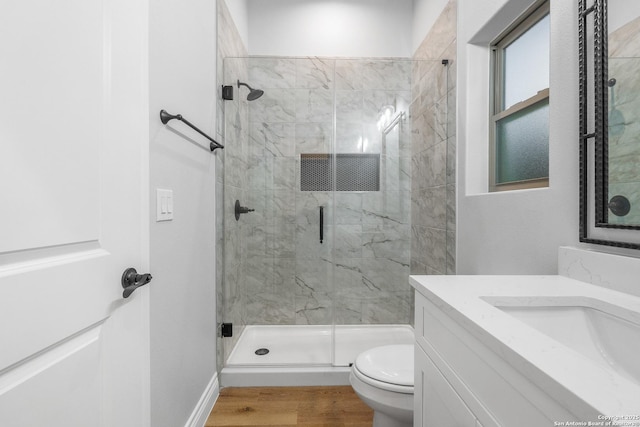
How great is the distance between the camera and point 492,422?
554 mm

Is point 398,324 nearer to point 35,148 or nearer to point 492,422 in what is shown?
point 492,422

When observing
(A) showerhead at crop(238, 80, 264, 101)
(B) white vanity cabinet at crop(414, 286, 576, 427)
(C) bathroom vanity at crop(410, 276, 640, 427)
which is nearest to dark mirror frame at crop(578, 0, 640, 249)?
(C) bathroom vanity at crop(410, 276, 640, 427)

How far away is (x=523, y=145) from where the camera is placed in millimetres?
1412

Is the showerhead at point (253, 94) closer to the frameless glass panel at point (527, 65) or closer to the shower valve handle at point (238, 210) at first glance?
the shower valve handle at point (238, 210)

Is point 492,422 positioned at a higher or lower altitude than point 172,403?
higher

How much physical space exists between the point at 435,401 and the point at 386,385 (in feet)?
1.59

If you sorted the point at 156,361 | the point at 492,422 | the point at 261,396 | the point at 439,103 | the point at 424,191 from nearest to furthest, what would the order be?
the point at 492,422, the point at 156,361, the point at 261,396, the point at 439,103, the point at 424,191

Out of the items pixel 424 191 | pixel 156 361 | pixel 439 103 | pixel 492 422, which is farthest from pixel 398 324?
pixel 492 422

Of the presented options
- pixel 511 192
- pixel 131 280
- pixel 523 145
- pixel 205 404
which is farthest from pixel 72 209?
pixel 523 145

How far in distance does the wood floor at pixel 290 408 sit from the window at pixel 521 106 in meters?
1.41

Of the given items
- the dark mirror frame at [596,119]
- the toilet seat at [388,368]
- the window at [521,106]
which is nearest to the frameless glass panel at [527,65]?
the window at [521,106]

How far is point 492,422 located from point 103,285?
882 millimetres

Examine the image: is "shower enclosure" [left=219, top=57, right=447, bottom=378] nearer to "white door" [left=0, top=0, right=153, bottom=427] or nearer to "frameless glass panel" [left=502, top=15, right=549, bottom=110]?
"frameless glass panel" [left=502, top=15, right=549, bottom=110]

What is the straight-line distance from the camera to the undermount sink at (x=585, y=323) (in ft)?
2.28
